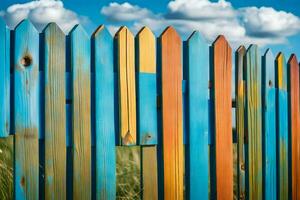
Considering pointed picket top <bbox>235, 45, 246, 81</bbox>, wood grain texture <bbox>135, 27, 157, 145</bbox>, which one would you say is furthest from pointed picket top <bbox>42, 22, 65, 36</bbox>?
pointed picket top <bbox>235, 45, 246, 81</bbox>

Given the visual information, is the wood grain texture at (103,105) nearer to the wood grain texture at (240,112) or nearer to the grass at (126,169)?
the grass at (126,169)

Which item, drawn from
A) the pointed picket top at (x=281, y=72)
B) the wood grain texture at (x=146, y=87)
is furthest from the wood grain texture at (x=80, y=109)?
the pointed picket top at (x=281, y=72)

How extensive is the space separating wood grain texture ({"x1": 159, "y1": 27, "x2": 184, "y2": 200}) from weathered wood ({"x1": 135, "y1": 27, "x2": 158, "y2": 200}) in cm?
8

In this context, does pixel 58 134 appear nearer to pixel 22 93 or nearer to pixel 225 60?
pixel 22 93

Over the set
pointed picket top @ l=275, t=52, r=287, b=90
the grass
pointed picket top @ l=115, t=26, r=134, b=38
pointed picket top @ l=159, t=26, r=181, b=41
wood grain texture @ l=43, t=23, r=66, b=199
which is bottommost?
the grass

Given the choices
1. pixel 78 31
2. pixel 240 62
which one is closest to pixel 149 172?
pixel 78 31

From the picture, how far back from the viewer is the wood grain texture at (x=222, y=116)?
153 inches

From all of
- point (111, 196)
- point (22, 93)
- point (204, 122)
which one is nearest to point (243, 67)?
point (204, 122)

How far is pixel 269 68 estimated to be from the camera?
14.9ft

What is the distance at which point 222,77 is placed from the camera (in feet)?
12.9

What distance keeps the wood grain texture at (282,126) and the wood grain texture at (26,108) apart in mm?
2551

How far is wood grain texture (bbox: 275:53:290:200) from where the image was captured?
4.69 m

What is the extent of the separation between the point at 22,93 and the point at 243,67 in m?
2.03

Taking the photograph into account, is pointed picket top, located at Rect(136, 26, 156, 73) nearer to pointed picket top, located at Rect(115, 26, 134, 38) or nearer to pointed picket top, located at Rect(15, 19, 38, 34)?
pointed picket top, located at Rect(115, 26, 134, 38)
